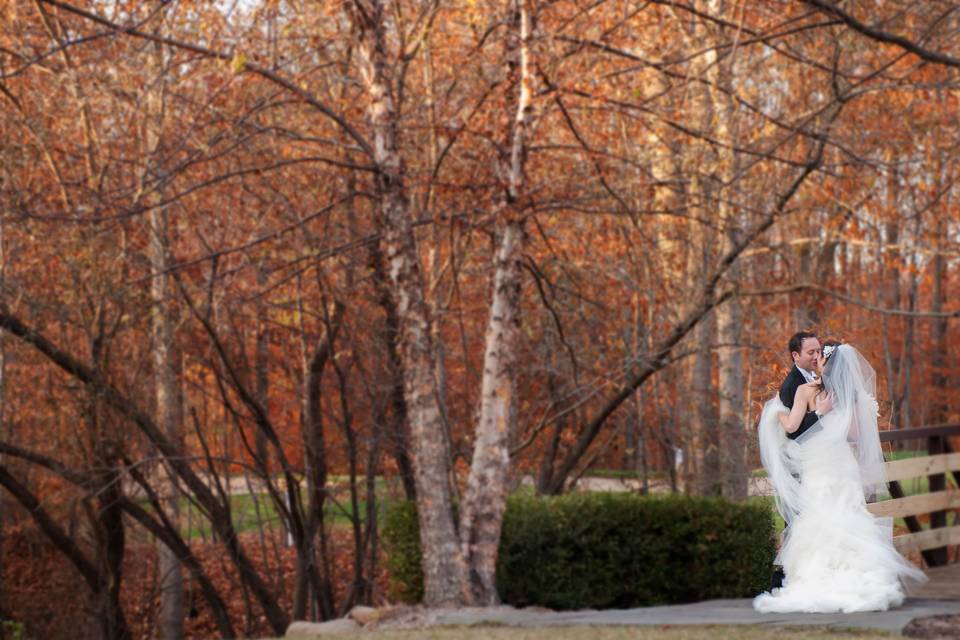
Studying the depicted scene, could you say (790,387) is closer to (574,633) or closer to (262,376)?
(574,633)

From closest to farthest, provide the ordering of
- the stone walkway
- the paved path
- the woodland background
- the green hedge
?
the paved path < the stone walkway < the green hedge < the woodland background

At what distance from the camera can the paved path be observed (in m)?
2.35

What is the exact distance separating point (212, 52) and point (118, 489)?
6916mm

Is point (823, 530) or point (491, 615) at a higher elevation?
point (823, 530)

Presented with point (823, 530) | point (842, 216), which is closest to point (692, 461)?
point (842, 216)

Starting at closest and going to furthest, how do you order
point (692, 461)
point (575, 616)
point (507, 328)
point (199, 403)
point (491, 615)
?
point (575, 616) < point (491, 615) < point (507, 328) < point (692, 461) < point (199, 403)

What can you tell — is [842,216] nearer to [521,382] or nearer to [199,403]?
[521,382]

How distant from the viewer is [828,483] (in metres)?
1.93

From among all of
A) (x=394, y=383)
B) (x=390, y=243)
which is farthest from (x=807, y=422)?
(x=394, y=383)

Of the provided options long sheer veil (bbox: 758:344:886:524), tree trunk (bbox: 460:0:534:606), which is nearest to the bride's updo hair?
long sheer veil (bbox: 758:344:886:524)

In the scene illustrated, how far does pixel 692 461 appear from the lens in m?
17.7

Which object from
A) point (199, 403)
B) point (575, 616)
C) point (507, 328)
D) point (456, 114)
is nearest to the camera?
point (575, 616)

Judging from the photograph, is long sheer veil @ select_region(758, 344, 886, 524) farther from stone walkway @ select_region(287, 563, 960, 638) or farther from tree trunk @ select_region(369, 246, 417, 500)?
tree trunk @ select_region(369, 246, 417, 500)

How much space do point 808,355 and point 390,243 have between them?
32.1 feet
